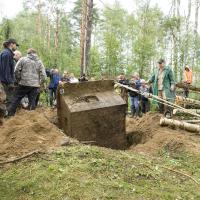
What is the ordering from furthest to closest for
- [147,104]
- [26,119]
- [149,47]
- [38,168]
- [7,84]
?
[149,47]
[147,104]
[7,84]
[26,119]
[38,168]

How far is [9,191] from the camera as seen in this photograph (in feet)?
19.4

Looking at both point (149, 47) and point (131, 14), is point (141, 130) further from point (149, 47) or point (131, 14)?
point (131, 14)

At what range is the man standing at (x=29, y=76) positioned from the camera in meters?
11.3

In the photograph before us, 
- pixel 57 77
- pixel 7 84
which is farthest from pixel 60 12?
pixel 7 84

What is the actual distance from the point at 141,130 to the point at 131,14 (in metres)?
42.8

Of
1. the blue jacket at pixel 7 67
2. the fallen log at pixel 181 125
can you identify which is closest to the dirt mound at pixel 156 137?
the fallen log at pixel 181 125

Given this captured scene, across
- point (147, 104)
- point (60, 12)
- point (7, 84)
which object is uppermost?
point (60, 12)

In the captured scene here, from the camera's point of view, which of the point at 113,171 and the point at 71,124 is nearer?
the point at 113,171

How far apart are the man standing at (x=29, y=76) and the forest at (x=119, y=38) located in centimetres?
921

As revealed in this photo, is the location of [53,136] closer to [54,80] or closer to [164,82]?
[164,82]

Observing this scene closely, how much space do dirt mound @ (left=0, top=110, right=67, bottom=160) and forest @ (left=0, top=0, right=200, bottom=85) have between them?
42.0ft

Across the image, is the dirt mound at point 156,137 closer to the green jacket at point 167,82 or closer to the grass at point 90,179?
the grass at point 90,179

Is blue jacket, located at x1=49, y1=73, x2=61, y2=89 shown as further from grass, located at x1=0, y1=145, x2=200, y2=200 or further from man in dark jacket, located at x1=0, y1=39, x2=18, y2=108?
grass, located at x1=0, y1=145, x2=200, y2=200

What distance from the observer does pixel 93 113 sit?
9367 millimetres
